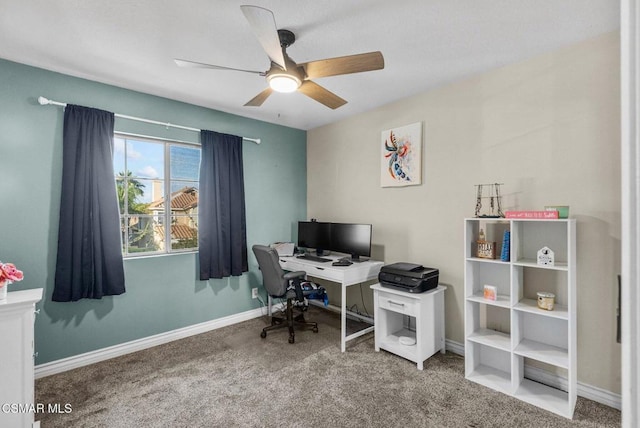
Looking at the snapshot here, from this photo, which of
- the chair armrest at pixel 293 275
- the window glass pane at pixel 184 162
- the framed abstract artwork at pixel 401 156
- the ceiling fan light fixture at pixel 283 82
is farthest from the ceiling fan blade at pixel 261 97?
the chair armrest at pixel 293 275

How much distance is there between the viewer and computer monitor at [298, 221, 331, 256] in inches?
150

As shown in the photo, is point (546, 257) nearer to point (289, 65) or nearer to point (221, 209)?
point (289, 65)

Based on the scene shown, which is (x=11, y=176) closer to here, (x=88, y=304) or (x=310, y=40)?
(x=88, y=304)

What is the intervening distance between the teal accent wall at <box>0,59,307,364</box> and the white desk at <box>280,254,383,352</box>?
85 cm

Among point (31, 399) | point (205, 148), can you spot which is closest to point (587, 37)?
point (205, 148)

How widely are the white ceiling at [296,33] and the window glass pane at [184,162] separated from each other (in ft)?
2.38

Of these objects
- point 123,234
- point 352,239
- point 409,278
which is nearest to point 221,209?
point 123,234

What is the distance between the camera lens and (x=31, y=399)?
1.96 metres

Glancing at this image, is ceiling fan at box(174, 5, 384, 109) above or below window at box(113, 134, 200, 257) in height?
above

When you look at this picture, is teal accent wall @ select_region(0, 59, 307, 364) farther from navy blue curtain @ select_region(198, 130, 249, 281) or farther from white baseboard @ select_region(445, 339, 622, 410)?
white baseboard @ select_region(445, 339, 622, 410)

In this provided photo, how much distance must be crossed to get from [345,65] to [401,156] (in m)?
1.58

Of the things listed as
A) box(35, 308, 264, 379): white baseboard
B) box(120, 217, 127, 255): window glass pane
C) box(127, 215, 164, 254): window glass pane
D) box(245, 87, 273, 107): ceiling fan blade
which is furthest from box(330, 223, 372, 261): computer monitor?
box(120, 217, 127, 255): window glass pane

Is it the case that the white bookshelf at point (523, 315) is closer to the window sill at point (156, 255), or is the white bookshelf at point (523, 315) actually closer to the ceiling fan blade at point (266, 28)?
the ceiling fan blade at point (266, 28)

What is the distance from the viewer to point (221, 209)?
3.56m
